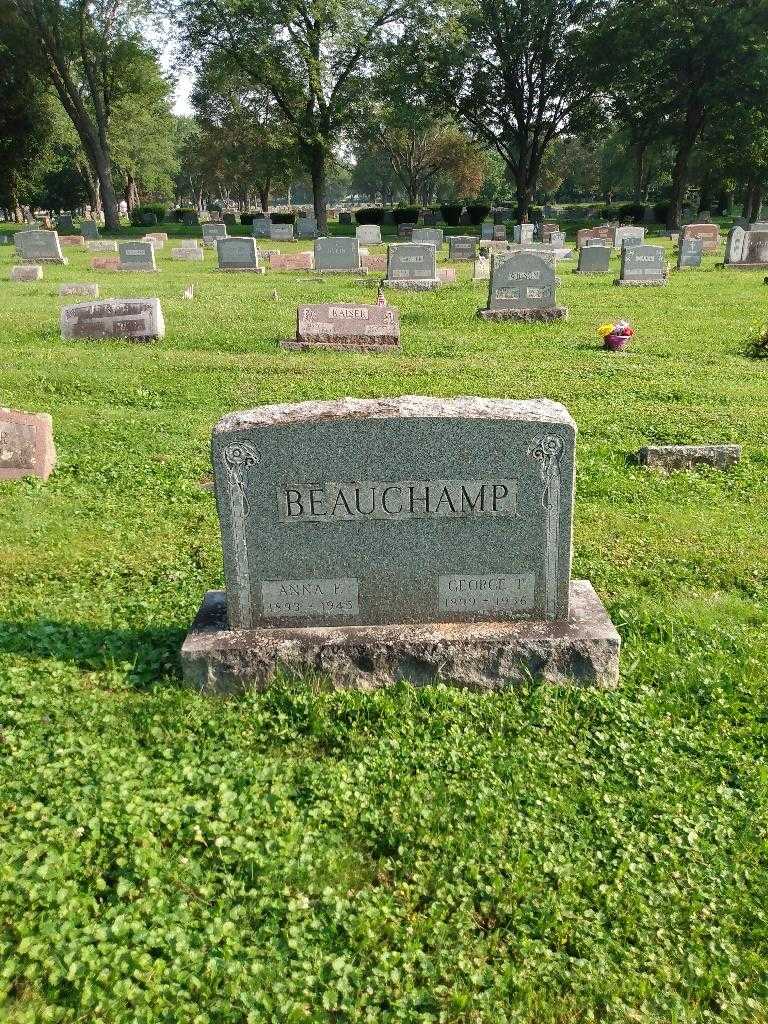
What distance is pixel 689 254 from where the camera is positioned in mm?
25891

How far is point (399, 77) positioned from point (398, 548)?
1804 inches

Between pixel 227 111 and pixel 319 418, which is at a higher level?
pixel 227 111

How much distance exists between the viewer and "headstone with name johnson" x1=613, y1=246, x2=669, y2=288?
2125 centimetres

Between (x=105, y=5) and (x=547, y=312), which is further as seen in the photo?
(x=105, y=5)

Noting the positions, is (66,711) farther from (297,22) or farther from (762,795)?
(297,22)

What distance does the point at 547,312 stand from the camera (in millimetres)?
15594

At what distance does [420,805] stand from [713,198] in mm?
67795

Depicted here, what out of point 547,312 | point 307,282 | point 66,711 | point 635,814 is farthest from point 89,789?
point 307,282

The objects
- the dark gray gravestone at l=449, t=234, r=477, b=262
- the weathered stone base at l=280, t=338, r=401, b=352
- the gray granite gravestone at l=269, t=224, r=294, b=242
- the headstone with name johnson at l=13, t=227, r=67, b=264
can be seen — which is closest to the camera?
the weathered stone base at l=280, t=338, r=401, b=352

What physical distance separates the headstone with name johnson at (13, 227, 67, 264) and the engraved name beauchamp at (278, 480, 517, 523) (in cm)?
2830

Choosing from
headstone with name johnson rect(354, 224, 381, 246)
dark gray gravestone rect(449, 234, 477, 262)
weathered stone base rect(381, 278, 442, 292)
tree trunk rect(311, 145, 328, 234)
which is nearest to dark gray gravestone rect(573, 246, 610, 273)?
dark gray gravestone rect(449, 234, 477, 262)

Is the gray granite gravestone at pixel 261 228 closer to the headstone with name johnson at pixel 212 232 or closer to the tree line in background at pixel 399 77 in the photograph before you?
the tree line in background at pixel 399 77

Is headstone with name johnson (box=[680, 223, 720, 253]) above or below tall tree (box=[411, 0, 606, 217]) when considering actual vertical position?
below

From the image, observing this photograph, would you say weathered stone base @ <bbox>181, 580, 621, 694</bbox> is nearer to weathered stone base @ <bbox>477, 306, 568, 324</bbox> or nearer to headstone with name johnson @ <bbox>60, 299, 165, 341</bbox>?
headstone with name johnson @ <bbox>60, 299, 165, 341</bbox>
